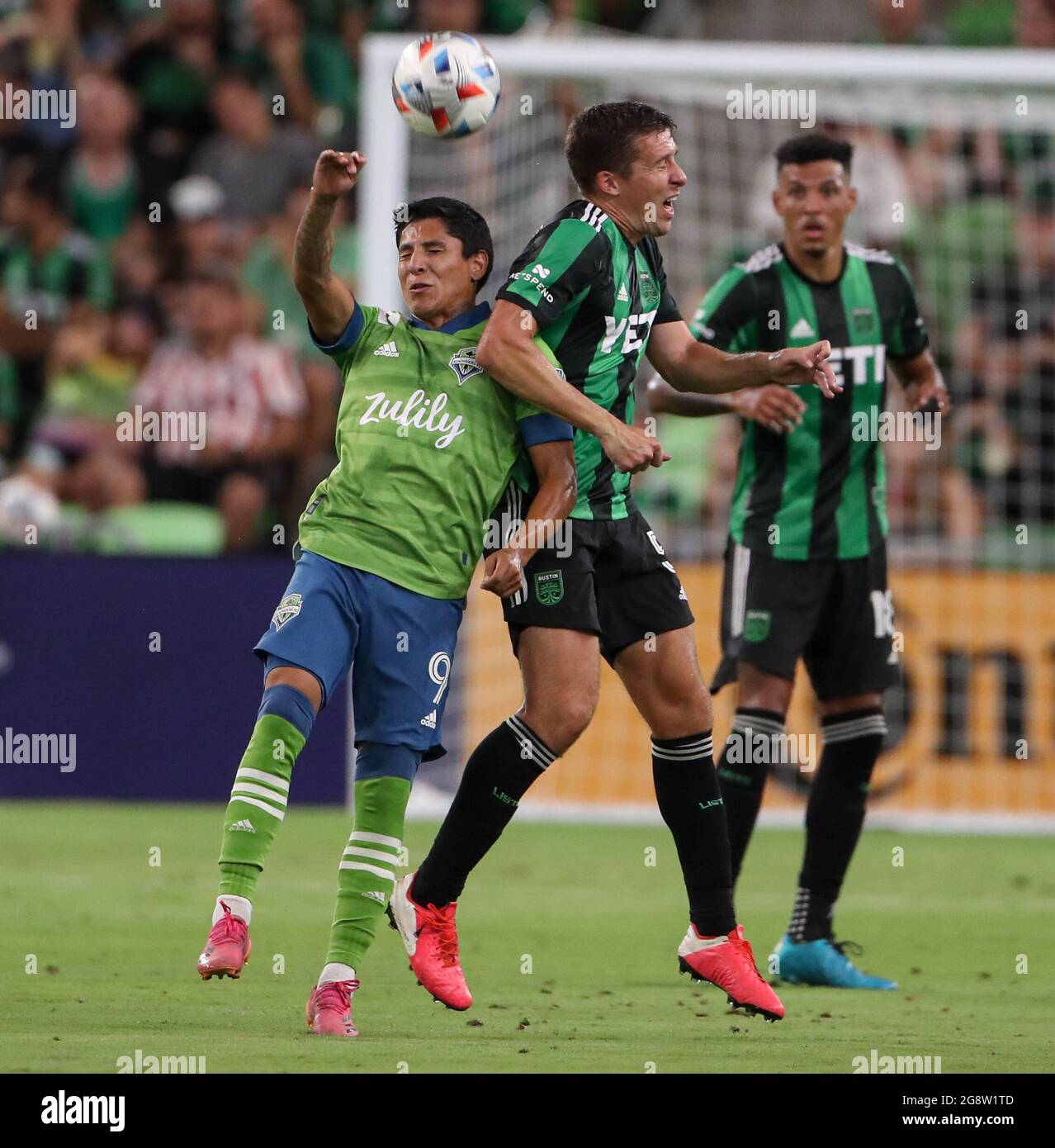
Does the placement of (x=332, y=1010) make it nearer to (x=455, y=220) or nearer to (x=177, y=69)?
(x=455, y=220)

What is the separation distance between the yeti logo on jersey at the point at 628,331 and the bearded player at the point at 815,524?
2.60 ft

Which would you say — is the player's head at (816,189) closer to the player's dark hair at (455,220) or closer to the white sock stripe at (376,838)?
the player's dark hair at (455,220)

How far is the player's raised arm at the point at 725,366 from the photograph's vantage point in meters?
5.43

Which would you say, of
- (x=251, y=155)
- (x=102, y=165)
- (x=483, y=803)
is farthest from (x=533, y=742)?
(x=102, y=165)

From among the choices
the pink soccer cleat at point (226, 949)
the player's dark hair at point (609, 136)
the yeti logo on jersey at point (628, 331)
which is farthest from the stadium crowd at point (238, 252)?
the pink soccer cleat at point (226, 949)

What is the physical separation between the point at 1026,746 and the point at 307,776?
3.94 meters

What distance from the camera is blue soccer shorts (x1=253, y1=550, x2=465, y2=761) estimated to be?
4.96 meters

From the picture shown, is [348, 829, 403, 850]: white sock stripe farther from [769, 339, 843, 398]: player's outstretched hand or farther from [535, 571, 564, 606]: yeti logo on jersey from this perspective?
[769, 339, 843, 398]: player's outstretched hand

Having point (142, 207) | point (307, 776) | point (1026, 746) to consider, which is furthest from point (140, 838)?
point (142, 207)

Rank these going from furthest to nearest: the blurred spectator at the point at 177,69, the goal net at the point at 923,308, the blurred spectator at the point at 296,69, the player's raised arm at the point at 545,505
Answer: the blurred spectator at the point at 177,69, the blurred spectator at the point at 296,69, the goal net at the point at 923,308, the player's raised arm at the point at 545,505

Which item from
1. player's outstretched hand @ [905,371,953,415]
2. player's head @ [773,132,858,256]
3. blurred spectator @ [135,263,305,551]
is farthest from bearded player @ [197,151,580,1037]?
blurred spectator @ [135,263,305,551]

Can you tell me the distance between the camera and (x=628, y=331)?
5516 millimetres

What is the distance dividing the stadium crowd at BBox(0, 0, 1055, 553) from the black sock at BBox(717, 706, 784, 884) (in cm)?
536

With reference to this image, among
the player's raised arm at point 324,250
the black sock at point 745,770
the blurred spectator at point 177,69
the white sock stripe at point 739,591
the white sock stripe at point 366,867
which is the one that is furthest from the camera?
the blurred spectator at point 177,69
